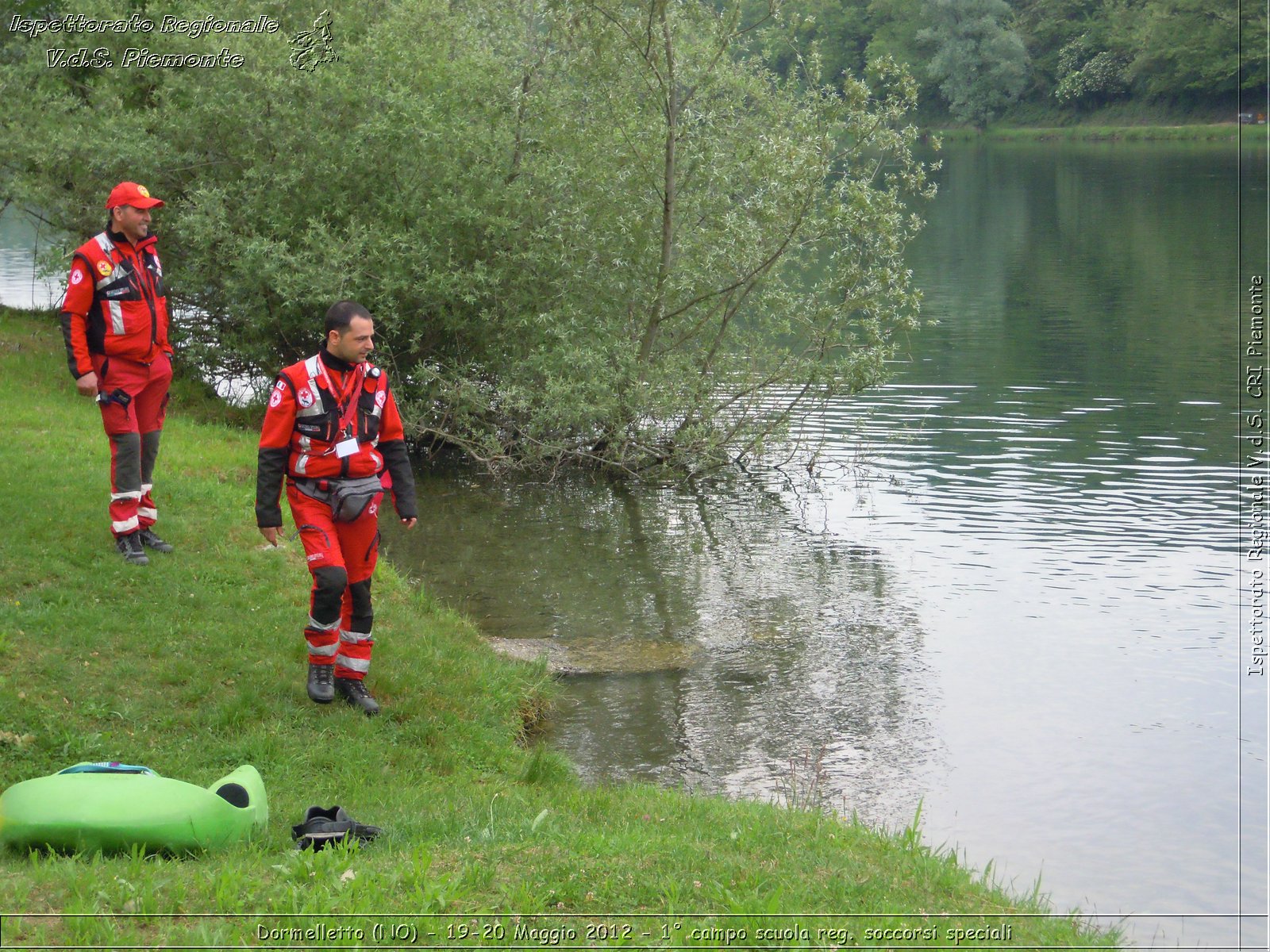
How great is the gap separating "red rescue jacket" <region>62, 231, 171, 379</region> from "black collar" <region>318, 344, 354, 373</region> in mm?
2442

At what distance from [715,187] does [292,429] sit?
35.5 feet

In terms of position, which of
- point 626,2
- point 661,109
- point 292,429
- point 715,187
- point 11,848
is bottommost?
point 11,848

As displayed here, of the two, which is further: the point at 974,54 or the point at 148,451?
the point at 974,54

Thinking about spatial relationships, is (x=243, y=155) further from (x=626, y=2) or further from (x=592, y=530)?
(x=592, y=530)

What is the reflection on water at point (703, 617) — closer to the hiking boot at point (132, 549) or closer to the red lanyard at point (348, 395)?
the red lanyard at point (348, 395)

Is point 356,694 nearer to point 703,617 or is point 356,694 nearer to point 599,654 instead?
point 599,654

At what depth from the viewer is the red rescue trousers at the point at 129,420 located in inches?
375

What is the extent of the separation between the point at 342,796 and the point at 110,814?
187cm

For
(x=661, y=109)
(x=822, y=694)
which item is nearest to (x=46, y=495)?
(x=822, y=694)

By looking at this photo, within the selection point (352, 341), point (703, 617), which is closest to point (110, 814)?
point (352, 341)

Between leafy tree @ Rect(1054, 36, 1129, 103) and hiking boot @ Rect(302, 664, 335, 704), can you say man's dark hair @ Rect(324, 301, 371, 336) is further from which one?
leafy tree @ Rect(1054, 36, 1129, 103)

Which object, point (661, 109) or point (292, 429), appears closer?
point (292, 429)

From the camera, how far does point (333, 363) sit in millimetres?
7887

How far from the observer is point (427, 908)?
4816 millimetres
